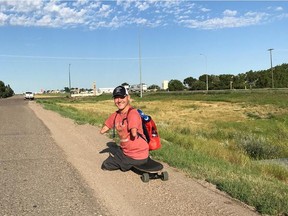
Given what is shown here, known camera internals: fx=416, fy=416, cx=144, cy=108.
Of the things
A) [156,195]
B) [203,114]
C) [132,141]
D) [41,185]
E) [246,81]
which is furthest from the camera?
[246,81]

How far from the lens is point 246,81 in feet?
492

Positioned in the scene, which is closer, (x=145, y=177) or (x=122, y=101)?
(x=145, y=177)

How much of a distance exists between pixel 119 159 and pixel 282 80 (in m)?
132

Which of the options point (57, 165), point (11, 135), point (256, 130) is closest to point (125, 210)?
point (57, 165)

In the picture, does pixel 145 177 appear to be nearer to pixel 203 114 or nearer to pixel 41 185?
pixel 41 185

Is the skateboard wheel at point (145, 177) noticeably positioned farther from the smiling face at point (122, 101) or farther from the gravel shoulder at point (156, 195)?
the smiling face at point (122, 101)

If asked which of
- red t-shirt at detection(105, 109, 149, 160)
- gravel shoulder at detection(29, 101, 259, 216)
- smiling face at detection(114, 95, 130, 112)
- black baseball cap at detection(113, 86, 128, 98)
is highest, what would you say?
black baseball cap at detection(113, 86, 128, 98)

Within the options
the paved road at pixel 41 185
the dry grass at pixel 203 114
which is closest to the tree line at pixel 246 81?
the dry grass at pixel 203 114

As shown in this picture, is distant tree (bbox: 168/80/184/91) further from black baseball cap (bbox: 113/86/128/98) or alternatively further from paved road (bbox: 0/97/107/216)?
black baseball cap (bbox: 113/86/128/98)

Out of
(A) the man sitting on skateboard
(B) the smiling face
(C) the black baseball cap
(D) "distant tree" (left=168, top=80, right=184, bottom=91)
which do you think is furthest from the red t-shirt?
(D) "distant tree" (left=168, top=80, right=184, bottom=91)

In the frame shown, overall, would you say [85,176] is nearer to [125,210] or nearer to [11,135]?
[125,210]

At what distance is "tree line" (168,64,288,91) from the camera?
13038 centimetres

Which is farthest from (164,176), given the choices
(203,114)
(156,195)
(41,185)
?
(203,114)

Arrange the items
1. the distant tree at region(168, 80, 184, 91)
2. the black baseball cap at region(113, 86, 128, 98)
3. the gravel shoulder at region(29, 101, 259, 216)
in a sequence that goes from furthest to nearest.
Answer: the distant tree at region(168, 80, 184, 91) < the black baseball cap at region(113, 86, 128, 98) < the gravel shoulder at region(29, 101, 259, 216)
